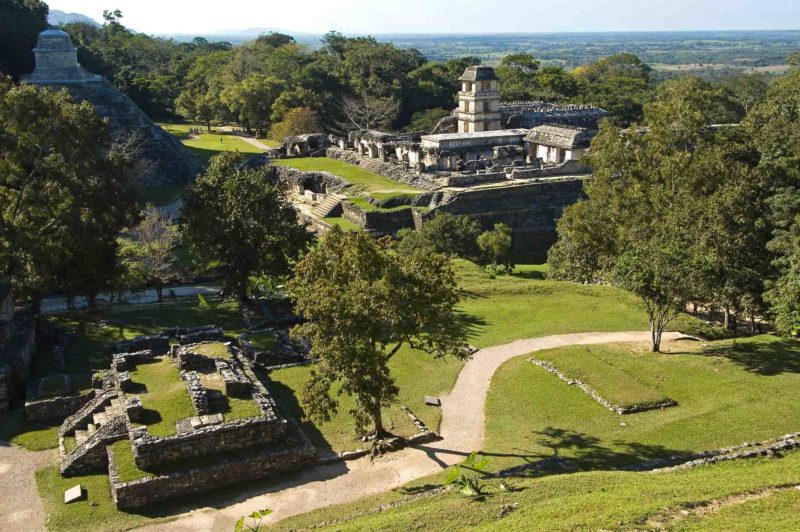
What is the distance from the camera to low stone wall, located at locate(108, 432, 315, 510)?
16984 mm

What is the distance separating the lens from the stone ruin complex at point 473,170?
160 feet

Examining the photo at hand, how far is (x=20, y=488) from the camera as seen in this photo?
17.8 meters

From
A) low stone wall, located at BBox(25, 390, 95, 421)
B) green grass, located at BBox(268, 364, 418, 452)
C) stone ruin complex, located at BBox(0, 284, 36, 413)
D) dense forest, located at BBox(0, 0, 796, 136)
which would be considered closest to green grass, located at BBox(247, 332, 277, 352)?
green grass, located at BBox(268, 364, 418, 452)

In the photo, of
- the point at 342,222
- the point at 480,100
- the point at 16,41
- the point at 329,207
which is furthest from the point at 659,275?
the point at 16,41

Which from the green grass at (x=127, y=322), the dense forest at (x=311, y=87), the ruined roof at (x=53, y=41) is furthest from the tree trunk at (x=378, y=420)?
the ruined roof at (x=53, y=41)

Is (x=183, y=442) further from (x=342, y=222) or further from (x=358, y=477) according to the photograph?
(x=342, y=222)

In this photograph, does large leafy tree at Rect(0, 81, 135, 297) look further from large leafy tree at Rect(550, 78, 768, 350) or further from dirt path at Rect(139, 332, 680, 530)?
large leafy tree at Rect(550, 78, 768, 350)

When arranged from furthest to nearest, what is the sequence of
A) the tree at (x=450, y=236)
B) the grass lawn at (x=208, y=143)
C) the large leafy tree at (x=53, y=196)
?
the grass lawn at (x=208, y=143), the tree at (x=450, y=236), the large leafy tree at (x=53, y=196)

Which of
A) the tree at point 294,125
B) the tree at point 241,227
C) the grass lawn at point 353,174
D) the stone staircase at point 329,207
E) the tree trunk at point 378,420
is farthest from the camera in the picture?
the tree at point 294,125

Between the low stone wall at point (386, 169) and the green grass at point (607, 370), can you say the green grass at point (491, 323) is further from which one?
the low stone wall at point (386, 169)

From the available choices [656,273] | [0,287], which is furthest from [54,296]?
[656,273]

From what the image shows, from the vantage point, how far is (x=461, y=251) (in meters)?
40.2

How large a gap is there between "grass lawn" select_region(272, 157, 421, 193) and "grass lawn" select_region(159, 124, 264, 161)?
22.7 ft

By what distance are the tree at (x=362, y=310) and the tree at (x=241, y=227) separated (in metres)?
10.7
